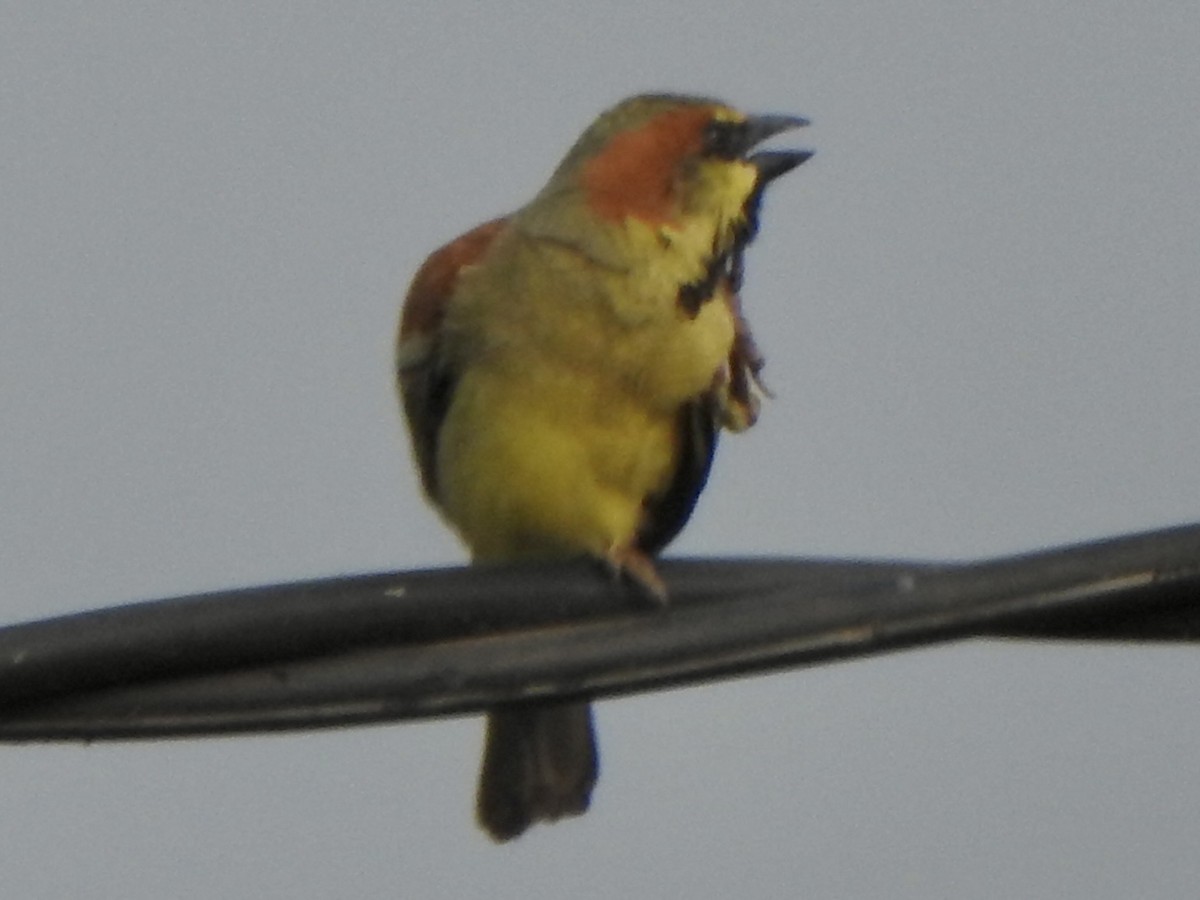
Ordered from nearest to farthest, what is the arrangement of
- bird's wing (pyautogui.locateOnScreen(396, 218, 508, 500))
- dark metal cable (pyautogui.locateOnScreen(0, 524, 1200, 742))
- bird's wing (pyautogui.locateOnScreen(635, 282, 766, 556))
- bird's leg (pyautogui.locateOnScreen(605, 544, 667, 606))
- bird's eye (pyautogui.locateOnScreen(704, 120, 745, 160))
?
dark metal cable (pyautogui.locateOnScreen(0, 524, 1200, 742)) → bird's leg (pyautogui.locateOnScreen(605, 544, 667, 606)) → bird's wing (pyautogui.locateOnScreen(635, 282, 766, 556)) → bird's wing (pyautogui.locateOnScreen(396, 218, 508, 500)) → bird's eye (pyautogui.locateOnScreen(704, 120, 745, 160))

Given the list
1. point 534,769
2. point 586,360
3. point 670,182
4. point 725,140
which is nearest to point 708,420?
point 586,360

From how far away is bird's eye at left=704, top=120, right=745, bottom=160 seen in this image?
20.6 feet

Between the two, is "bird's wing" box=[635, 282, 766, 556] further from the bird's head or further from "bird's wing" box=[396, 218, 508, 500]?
"bird's wing" box=[396, 218, 508, 500]

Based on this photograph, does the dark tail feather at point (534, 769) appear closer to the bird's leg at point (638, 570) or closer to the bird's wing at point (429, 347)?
the bird's wing at point (429, 347)

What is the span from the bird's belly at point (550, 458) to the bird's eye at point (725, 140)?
2.84 feet

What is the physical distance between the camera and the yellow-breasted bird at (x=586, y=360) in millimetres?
5699

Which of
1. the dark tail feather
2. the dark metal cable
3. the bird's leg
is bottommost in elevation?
the dark tail feather

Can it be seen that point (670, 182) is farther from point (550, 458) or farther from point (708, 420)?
point (550, 458)

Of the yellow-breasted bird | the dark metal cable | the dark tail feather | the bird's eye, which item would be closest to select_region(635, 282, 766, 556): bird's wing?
the yellow-breasted bird

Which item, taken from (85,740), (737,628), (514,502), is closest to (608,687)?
(737,628)

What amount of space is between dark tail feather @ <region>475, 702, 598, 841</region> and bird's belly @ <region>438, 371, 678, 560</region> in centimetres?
61

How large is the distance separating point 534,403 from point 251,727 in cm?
237

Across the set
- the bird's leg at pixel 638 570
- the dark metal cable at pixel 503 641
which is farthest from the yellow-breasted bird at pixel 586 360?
the dark metal cable at pixel 503 641

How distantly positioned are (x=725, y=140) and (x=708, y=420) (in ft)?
2.75
